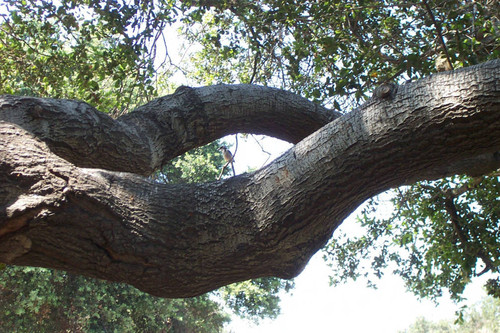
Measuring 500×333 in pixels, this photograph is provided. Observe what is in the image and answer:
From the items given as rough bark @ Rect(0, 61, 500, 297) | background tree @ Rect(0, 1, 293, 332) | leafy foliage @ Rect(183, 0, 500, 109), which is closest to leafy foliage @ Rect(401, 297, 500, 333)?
background tree @ Rect(0, 1, 293, 332)

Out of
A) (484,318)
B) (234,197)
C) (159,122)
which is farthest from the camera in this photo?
(484,318)

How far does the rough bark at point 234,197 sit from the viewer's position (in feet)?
6.44

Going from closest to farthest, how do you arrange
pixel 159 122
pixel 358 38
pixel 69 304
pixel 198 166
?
pixel 159 122 < pixel 358 38 < pixel 69 304 < pixel 198 166

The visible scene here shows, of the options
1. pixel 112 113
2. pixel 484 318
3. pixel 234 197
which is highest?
A: pixel 484 318

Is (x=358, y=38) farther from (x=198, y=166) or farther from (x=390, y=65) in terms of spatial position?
(x=198, y=166)

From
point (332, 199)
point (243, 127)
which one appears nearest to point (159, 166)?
point (243, 127)

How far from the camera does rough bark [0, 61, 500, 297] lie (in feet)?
6.44

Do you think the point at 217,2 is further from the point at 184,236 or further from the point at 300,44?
the point at 184,236

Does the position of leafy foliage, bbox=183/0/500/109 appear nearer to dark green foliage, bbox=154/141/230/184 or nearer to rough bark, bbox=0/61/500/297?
rough bark, bbox=0/61/500/297

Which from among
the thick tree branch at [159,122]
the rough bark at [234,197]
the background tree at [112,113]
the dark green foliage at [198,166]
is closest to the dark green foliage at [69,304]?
the background tree at [112,113]

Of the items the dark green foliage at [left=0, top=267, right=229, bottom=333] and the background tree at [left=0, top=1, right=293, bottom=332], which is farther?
the dark green foliage at [left=0, top=267, right=229, bottom=333]

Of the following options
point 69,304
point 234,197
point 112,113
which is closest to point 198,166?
point 69,304

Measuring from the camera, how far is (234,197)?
2232 millimetres

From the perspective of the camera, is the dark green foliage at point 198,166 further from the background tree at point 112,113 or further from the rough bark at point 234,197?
the rough bark at point 234,197
